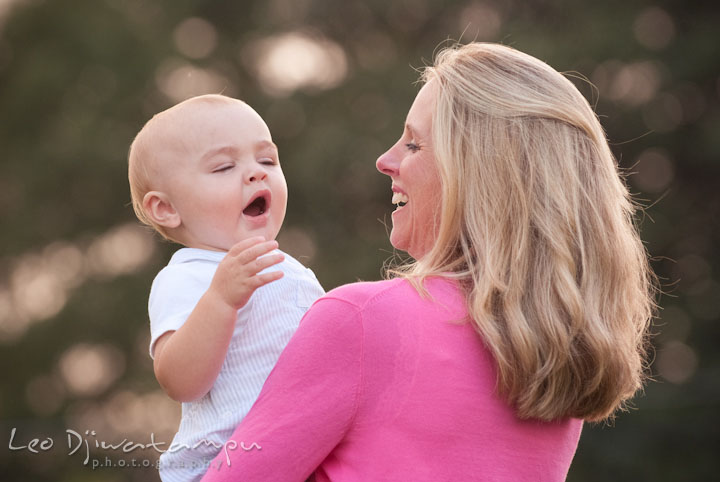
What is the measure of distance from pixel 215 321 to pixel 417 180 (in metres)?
0.63

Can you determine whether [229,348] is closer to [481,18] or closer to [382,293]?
[382,293]

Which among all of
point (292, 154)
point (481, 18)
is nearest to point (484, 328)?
point (292, 154)

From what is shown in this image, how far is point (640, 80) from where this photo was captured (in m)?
12.8

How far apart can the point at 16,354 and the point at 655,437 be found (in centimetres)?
815

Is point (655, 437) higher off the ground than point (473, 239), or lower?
lower

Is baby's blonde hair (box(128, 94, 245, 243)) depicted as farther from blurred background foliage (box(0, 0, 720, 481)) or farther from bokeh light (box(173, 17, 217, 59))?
bokeh light (box(173, 17, 217, 59))

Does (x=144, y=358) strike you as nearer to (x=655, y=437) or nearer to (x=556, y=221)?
(x=655, y=437)

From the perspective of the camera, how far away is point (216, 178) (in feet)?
7.94

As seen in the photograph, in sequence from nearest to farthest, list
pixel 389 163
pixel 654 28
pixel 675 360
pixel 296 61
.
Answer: pixel 389 163
pixel 675 360
pixel 654 28
pixel 296 61

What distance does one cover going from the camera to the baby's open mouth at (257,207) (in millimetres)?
2504

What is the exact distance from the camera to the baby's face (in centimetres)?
242

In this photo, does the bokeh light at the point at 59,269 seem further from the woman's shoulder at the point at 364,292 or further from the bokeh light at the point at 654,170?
the woman's shoulder at the point at 364,292

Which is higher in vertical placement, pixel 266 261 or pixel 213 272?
pixel 266 261

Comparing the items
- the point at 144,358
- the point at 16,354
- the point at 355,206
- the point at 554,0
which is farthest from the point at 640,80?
the point at 16,354
